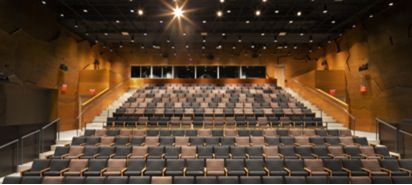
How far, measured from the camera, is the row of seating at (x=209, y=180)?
3887 mm

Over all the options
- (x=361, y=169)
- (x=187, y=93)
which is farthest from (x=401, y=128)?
(x=187, y=93)

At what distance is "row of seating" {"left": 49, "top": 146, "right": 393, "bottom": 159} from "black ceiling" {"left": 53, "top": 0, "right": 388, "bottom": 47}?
436 centimetres

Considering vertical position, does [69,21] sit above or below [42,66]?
above

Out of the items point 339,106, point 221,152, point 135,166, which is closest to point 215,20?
point 339,106

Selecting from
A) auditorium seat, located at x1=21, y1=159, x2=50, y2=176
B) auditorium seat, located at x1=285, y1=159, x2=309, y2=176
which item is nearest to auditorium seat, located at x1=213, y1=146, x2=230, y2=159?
auditorium seat, located at x1=285, y1=159, x2=309, y2=176

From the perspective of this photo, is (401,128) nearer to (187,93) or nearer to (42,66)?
(187,93)

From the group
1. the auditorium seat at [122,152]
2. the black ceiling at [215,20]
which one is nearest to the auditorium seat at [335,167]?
the auditorium seat at [122,152]

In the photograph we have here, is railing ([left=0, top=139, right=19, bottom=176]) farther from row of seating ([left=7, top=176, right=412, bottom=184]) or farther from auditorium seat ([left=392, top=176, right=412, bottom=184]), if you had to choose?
auditorium seat ([left=392, top=176, right=412, bottom=184])

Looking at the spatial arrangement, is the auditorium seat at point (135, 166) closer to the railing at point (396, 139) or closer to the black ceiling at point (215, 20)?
the black ceiling at point (215, 20)

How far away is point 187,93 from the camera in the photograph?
11.3m

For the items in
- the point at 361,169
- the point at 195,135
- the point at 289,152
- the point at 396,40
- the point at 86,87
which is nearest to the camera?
the point at 361,169

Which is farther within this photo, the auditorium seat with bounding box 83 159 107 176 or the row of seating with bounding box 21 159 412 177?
the auditorium seat with bounding box 83 159 107 176

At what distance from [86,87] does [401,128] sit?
10.2 metres

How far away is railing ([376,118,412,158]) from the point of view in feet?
18.4
